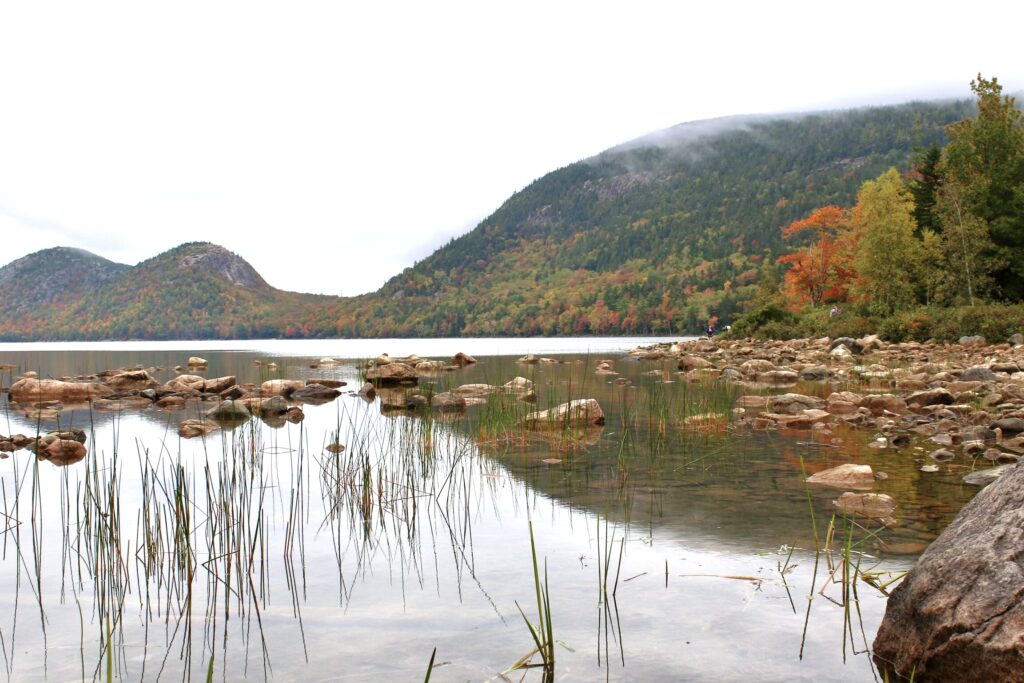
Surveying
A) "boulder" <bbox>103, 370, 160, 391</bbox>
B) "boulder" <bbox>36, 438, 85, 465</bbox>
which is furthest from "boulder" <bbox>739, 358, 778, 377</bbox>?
"boulder" <bbox>36, 438, 85, 465</bbox>

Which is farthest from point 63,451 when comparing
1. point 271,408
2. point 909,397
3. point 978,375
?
point 978,375

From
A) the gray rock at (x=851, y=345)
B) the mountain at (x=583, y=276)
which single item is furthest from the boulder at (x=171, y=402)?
the mountain at (x=583, y=276)

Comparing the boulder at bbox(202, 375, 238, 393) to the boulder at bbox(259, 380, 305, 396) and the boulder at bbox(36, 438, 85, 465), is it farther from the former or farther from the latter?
the boulder at bbox(36, 438, 85, 465)

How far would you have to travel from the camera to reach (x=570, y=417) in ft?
35.2

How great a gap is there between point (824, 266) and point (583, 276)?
104 m

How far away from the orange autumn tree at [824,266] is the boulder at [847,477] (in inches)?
1751

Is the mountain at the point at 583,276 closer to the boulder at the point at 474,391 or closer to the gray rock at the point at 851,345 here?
the gray rock at the point at 851,345

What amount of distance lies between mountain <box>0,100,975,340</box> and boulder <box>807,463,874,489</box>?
298ft

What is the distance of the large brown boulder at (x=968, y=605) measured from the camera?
271 cm

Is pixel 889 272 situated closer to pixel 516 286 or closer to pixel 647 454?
pixel 647 454

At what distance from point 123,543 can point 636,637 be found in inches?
149

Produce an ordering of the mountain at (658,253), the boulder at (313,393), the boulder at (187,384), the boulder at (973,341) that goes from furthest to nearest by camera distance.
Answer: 1. the mountain at (658,253)
2. the boulder at (973,341)
3. the boulder at (187,384)
4. the boulder at (313,393)

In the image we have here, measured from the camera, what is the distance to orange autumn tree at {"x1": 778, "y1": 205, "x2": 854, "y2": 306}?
48.7 m

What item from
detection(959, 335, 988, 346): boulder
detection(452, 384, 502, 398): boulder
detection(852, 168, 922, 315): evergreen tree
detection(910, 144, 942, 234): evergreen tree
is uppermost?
detection(910, 144, 942, 234): evergreen tree
